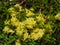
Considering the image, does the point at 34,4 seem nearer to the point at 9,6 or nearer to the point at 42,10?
the point at 42,10

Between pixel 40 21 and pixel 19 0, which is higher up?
pixel 19 0

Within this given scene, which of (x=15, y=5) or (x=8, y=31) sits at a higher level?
(x=15, y=5)

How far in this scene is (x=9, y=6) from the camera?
3908 millimetres

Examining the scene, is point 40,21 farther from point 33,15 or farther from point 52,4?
point 52,4

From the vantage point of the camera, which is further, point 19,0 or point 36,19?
point 19,0

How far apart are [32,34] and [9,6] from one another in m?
0.72

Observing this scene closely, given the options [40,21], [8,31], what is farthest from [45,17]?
[8,31]

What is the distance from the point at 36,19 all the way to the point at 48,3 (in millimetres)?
432

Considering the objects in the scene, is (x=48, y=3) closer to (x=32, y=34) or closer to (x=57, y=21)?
(x=57, y=21)

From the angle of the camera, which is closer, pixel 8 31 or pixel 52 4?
pixel 8 31

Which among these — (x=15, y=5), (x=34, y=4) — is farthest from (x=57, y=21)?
(x=15, y=5)

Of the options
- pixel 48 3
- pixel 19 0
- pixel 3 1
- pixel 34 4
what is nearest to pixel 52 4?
pixel 48 3

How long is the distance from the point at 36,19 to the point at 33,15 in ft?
0.31

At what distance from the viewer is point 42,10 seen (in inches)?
153
